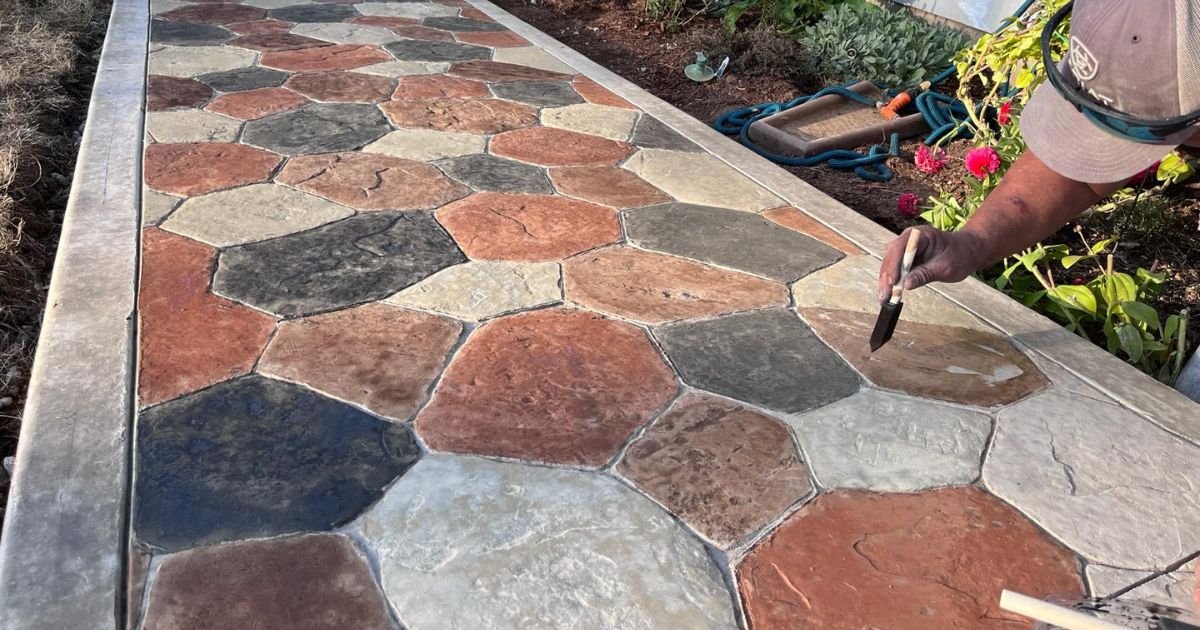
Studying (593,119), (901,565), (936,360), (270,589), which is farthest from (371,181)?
(901,565)

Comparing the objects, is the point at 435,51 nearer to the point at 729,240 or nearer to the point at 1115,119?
the point at 729,240

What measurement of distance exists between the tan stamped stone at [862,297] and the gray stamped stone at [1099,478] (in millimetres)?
388

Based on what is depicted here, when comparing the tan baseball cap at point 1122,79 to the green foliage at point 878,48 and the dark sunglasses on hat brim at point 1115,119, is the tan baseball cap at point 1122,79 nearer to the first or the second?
the dark sunglasses on hat brim at point 1115,119

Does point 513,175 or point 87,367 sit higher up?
point 87,367

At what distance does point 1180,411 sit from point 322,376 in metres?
2.04

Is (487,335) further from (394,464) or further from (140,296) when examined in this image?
(140,296)

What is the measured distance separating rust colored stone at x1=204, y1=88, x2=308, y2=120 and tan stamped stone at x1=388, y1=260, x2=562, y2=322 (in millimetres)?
1682

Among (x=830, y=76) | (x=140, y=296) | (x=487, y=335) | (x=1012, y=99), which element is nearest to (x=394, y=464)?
(x=487, y=335)

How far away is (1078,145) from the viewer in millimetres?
1501

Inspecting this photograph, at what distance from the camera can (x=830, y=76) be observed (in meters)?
4.64

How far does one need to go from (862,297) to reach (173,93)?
3.11 m

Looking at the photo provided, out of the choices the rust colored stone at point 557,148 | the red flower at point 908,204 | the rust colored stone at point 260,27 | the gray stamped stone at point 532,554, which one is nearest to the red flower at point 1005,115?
the red flower at point 908,204

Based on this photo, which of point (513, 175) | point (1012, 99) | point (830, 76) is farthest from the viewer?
point (830, 76)

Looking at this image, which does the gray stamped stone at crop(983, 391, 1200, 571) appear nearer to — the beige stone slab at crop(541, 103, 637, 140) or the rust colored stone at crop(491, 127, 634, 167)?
the rust colored stone at crop(491, 127, 634, 167)
